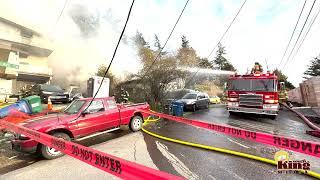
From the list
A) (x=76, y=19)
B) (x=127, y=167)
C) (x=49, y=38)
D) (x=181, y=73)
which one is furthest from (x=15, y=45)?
(x=127, y=167)

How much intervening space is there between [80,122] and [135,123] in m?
3.02

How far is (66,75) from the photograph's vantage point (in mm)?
38312

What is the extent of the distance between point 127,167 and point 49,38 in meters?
37.0

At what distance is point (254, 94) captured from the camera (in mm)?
16062

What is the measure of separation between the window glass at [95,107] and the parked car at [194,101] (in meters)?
11.7

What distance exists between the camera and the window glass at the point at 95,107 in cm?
967

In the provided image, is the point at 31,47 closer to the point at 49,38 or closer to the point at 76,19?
the point at 49,38

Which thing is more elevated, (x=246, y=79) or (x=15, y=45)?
(x=15, y=45)

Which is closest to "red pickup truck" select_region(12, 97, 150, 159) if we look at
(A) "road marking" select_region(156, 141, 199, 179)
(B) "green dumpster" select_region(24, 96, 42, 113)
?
(A) "road marking" select_region(156, 141, 199, 179)

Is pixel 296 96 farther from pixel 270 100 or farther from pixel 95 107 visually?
pixel 95 107

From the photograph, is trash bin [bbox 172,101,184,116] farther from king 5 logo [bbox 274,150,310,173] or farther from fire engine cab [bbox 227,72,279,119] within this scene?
king 5 logo [bbox 274,150,310,173]

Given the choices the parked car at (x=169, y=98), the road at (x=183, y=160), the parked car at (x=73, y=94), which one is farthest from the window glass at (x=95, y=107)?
the parked car at (x=73, y=94)

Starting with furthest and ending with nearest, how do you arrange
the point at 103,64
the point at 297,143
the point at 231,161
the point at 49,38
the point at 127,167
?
the point at 49,38, the point at 103,64, the point at 231,161, the point at 297,143, the point at 127,167

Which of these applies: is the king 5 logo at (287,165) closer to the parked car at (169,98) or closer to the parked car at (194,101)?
the parked car at (169,98)
